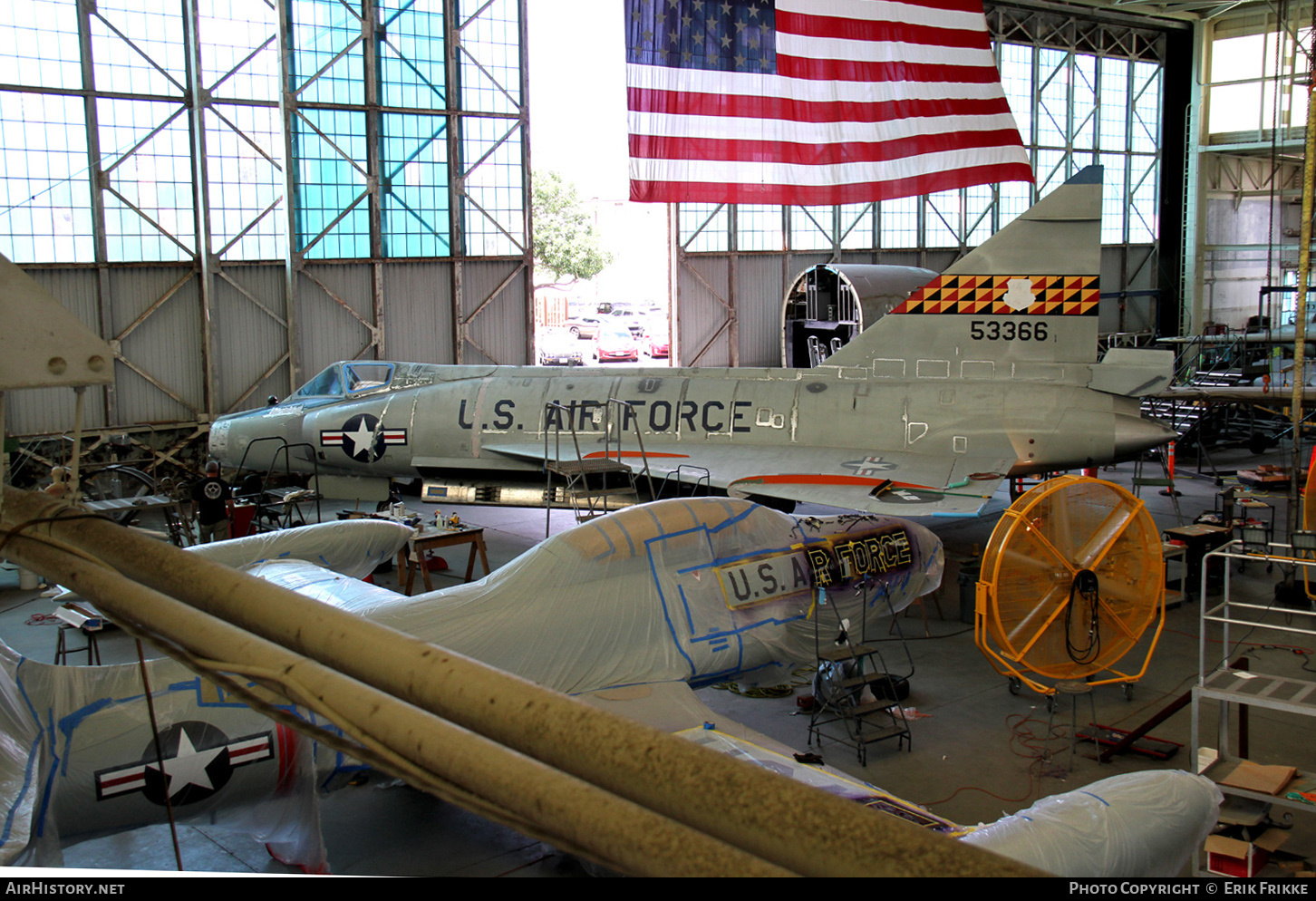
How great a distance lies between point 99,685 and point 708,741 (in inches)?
152

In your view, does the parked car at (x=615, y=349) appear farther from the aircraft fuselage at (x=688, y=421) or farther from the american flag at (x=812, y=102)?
the aircraft fuselage at (x=688, y=421)

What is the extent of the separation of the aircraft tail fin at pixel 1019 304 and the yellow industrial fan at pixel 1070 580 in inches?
228

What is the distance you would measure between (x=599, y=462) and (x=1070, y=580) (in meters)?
6.42

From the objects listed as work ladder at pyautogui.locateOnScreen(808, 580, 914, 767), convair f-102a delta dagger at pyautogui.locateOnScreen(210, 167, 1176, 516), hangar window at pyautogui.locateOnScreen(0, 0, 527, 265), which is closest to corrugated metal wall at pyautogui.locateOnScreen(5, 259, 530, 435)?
hangar window at pyautogui.locateOnScreen(0, 0, 527, 265)

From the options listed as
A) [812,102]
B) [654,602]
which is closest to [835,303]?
[812,102]

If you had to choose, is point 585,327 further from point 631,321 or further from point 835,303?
point 835,303

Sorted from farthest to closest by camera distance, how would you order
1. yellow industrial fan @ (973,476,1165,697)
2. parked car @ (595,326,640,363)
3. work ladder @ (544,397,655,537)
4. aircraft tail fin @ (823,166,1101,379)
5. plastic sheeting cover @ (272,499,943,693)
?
parked car @ (595,326,640,363) → aircraft tail fin @ (823,166,1101,379) → work ladder @ (544,397,655,537) → yellow industrial fan @ (973,476,1165,697) → plastic sheeting cover @ (272,499,943,693)

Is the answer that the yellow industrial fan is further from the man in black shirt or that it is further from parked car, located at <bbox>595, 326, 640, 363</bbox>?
parked car, located at <bbox>595, 326, 640, 363</bbox>

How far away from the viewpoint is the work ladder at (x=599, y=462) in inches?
513

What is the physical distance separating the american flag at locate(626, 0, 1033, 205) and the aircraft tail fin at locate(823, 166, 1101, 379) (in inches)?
181

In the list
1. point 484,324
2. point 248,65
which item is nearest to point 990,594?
point 484,324

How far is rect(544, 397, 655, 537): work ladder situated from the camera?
13031 millimetres

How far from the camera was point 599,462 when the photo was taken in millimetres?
12906

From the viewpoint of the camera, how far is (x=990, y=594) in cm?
794
